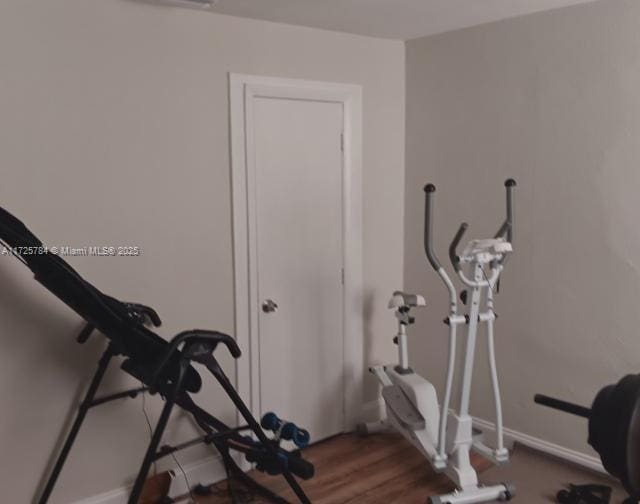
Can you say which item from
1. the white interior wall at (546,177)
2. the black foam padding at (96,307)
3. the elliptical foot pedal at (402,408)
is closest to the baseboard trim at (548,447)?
the white interior wall at (546,177)

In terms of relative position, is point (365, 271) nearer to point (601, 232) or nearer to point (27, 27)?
point (601, 232)

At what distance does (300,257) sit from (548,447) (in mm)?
1734

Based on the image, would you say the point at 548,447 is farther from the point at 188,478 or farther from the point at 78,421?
the point at 78,421

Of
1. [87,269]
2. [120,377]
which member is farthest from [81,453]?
[87,269]

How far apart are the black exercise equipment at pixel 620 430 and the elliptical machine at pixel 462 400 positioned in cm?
97

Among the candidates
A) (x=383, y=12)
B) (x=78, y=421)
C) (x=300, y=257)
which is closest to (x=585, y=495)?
(x=300, y=257)

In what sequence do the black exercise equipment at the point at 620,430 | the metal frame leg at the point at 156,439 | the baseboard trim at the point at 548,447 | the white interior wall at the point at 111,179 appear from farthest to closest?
the baseboard trim at the point at 548,447, the white interior wall at the point at 111,179, the metal frame leg at the point at 156,439, the black exercise equipment at the point at 620,430

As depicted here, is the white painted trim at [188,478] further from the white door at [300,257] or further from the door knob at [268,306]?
the door knob at [268,306]

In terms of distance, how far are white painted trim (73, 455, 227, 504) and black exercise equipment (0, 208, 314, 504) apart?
1.00 ft

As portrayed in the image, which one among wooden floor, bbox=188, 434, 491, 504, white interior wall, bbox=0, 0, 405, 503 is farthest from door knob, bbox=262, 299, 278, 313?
wooden floor, bbox=188, 434, 491, 504

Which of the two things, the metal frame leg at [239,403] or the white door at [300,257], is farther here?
the white door at [300,257]

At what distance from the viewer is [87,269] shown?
111 inches

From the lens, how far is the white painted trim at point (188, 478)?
2928 millimetres

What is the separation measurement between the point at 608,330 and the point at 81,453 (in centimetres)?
262
